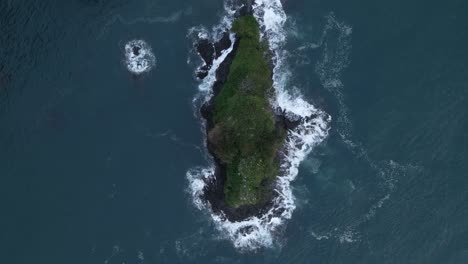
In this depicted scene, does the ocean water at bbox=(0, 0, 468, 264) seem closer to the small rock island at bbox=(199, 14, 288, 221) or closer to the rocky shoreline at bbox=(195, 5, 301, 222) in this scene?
the rocky shoreline at bbox=(195, 5, 301, 222)

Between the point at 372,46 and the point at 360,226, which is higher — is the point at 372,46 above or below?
above

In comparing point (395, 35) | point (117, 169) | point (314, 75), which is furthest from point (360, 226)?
point (117, 169)

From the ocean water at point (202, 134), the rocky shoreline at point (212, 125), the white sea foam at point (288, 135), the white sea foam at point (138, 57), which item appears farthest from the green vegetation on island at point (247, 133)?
the white sea foam at point (138, 57)

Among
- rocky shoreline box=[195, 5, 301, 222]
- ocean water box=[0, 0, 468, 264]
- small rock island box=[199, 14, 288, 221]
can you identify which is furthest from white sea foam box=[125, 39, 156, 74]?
small rock island box=[199, 14, 288, 221]

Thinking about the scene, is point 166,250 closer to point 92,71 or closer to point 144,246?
point 144,246

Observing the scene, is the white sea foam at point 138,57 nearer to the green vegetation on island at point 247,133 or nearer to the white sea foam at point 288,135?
the white sea foam at point 288,135
